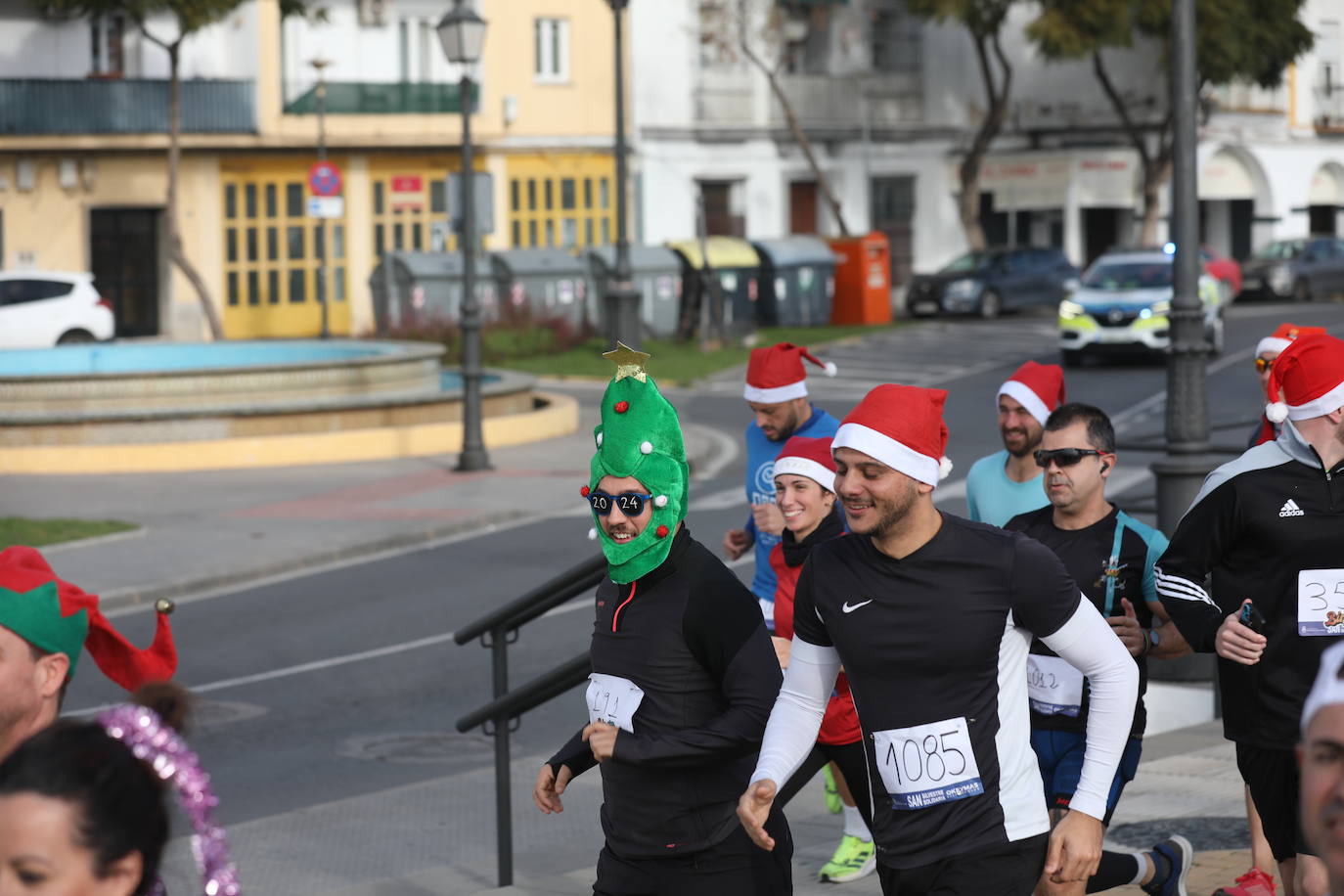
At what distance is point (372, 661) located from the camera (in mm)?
12922

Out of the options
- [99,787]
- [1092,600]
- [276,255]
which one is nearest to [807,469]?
[1092,600]

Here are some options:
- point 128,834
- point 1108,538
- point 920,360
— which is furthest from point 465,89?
point 128,834

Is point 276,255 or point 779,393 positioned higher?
point 276,255

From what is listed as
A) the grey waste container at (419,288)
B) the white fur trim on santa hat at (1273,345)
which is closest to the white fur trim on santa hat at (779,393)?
the white fur trim on santa hat at (1273,345)

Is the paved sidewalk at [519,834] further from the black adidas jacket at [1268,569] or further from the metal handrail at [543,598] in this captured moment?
the black adidas jacket at [1268,569]

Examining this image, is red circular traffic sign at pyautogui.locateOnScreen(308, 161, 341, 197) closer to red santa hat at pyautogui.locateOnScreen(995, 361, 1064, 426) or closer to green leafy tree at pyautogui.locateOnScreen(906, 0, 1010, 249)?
green leafy tree at pyautogui.locateOnScreen(906, 0, 1010, 249)

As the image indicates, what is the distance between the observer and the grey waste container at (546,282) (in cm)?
3762

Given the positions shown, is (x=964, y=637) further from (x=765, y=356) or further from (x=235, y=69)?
(x=235, y=69)

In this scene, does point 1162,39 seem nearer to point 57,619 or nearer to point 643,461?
point 643,461

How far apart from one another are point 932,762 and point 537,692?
2.91m

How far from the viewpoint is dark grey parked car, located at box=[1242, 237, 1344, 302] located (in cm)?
4647

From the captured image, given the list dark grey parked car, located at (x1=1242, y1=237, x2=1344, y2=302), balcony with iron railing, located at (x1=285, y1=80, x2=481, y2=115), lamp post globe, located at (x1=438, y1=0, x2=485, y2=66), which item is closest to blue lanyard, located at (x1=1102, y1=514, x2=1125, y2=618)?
lamp post globe, located at (x1=438, y1=0, x2=485, y2=66)

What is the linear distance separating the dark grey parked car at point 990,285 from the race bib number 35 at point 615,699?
38.0m

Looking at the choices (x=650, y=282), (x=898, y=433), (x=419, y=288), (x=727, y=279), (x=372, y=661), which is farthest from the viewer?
(x=727, y=279)
